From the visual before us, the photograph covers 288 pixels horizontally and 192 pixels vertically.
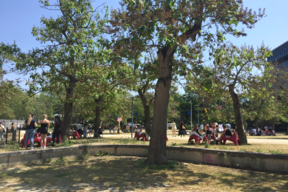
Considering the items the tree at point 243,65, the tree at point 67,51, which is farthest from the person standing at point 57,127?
the tree at point 243,65

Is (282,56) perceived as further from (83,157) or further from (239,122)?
(83,157)

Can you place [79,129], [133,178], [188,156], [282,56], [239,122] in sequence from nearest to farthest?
[133,178], [188,156], [239,122], [79,129], [282,56]

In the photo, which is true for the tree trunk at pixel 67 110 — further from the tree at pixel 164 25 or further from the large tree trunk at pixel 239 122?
the large tree trunk at pixel 239 122

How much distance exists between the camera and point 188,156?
9.95 meters

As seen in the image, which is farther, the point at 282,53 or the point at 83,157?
the point at 282,53

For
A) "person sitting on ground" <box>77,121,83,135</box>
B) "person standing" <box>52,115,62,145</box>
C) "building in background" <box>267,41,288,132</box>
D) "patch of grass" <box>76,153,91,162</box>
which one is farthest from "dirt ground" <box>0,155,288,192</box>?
"building in background" <box>267,41,288,132</box>

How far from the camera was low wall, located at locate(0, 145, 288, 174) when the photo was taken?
7.88 metres

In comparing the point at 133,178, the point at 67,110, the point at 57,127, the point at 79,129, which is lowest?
the point at 133,178

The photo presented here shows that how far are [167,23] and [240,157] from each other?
17.7 ft

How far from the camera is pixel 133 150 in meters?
11.7

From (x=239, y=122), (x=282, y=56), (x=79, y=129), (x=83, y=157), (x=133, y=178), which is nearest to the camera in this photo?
(x=133, y=178)

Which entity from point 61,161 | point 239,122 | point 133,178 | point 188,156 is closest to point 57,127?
point 61,161

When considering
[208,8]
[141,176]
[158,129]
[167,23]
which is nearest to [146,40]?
[167,23]

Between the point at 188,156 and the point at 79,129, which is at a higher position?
the point at 79,129
